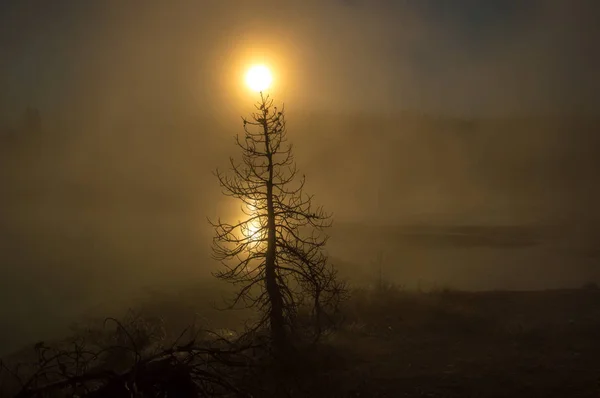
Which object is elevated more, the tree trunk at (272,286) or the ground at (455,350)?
the tree trunk at (272,286)

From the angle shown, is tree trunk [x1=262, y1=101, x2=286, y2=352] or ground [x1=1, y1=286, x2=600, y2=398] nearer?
ground [x1=1, y1=286, x2=600, y2=398]

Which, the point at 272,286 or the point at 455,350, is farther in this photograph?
the point at 455,350

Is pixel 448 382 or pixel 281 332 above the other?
pixel 281 332

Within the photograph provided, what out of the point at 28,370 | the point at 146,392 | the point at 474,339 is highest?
the point at 146,392

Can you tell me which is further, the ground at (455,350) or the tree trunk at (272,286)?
the tree trunk at (272,286)

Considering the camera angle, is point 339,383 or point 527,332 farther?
point 527,332

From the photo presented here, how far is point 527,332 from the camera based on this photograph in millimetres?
14219

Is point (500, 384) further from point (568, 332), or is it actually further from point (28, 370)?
point (28, 370)

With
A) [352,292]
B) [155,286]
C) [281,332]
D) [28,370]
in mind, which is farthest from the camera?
[155,286]

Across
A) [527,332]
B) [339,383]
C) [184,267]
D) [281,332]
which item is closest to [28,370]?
[281,332]

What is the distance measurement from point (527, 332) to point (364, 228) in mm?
46735

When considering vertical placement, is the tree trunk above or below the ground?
above

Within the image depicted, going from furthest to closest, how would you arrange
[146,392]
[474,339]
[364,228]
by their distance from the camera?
[364,228] < [474,339] < [146,392]

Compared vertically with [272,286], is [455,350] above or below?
below
